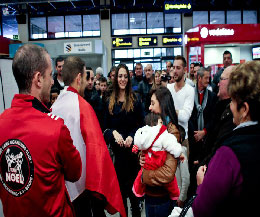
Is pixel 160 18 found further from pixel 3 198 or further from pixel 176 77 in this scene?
pixel 3 198

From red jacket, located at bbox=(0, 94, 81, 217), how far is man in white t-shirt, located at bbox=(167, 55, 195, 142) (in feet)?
6.85

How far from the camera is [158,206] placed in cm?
220

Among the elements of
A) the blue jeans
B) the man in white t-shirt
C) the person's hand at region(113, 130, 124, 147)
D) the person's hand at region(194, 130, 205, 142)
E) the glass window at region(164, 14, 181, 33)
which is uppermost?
the glass window at region(164, 14, 181, 33)

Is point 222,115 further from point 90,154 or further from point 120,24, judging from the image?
point 120,24

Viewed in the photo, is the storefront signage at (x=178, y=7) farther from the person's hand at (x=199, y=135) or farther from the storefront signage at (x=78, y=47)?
the person's hand at (x=199, y=135)

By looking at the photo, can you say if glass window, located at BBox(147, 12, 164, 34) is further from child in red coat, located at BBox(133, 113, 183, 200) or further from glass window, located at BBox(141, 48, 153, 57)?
child in red coat, located at BBox(133, 113, 183, 200)

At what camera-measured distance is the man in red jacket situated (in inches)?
48.8

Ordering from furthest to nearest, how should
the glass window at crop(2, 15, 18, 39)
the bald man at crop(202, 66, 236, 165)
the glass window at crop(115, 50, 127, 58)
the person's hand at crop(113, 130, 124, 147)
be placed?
the glass window at crop(2, 15, 18, 39)
the glass window at crop(115, 50, 127, 58)
the person's hand at crop(113, 130, 124, 147)
the bald man at crop(202, 66, 236, 165)

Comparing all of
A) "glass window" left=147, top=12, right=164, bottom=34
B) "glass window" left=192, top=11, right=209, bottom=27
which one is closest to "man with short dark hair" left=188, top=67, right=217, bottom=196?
"glass window" left=147, top=12, right=164, bottom=34

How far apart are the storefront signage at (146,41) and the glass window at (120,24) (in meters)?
1.04

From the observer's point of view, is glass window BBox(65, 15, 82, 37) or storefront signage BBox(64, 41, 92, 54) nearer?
storefront signage BBox(64, 41, 92, 54)

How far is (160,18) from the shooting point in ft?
51.1

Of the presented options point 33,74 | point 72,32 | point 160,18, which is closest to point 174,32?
point 160,18

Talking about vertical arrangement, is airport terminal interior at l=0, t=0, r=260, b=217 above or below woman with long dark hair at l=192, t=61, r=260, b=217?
above
